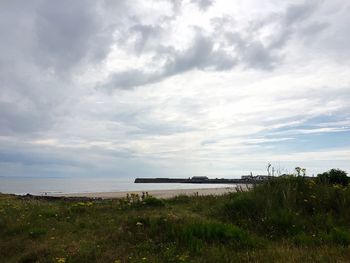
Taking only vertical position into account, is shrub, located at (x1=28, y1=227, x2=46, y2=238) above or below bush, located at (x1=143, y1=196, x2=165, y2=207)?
below

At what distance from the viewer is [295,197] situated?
13.1 metres

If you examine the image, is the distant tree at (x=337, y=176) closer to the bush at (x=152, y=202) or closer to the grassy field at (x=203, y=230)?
the grassy field at (x=203, y=230)

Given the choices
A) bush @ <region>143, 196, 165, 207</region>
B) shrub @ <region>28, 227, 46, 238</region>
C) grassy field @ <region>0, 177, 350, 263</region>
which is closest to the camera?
grassy field @ <region>0, 177, 350, 263</region>

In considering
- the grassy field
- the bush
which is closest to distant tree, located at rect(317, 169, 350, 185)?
the grassy field

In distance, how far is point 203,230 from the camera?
33.1ft

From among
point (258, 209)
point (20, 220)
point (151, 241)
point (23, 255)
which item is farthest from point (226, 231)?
point (20, 220)

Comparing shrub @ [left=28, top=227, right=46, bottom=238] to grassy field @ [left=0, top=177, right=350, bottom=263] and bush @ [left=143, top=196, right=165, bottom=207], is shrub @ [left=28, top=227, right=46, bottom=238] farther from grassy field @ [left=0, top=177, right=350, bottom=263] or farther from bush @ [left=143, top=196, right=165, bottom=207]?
bush @ [left=143, top=196, right=165, bottom=207]

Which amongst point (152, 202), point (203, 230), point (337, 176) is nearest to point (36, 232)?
point (152, 202)

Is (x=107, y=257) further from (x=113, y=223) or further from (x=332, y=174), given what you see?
(x=332, y=174)

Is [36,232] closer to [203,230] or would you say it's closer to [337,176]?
[203,230]

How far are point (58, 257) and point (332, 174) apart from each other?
1412cm

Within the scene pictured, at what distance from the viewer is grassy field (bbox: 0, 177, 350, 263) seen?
889cm

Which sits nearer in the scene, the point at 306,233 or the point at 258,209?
the point at 306,233

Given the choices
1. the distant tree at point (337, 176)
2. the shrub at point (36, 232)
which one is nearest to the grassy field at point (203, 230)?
the shrub at point (36, 232)
